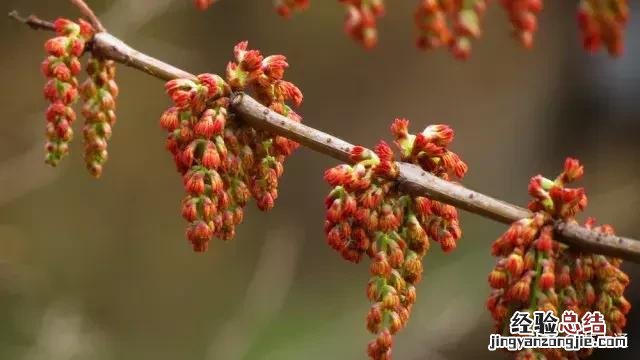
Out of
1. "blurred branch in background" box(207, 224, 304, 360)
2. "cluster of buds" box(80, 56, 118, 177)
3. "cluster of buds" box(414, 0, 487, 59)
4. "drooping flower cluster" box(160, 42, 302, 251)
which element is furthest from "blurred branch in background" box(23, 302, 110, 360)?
"cluster of buds" box(414, 0, 487, 59)

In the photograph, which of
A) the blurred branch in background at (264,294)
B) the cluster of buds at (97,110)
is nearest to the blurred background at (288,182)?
the blurred branch in background at (264,294)

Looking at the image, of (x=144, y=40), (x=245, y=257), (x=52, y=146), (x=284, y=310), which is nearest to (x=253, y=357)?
(x=284, y=310)

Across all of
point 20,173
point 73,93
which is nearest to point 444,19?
point 73,93

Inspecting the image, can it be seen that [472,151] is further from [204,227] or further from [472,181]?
[204,227]

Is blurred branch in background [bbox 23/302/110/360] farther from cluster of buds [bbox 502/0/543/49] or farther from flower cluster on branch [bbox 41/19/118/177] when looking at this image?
cluster of buds [bbox 502/0/543/49]

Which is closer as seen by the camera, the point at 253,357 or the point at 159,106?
the point at 253,357

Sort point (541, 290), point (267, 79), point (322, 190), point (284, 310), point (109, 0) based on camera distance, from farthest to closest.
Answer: point (322, 190) < point (284, 310) < point (109, 0) < point (267, 79) < point (541, 290)

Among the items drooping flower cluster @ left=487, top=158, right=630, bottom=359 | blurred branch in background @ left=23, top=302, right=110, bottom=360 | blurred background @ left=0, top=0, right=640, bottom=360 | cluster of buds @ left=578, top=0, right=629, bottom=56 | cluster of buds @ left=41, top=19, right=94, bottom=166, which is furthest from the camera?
blurred background @ left=0, top=0, right=640, bottom=360
